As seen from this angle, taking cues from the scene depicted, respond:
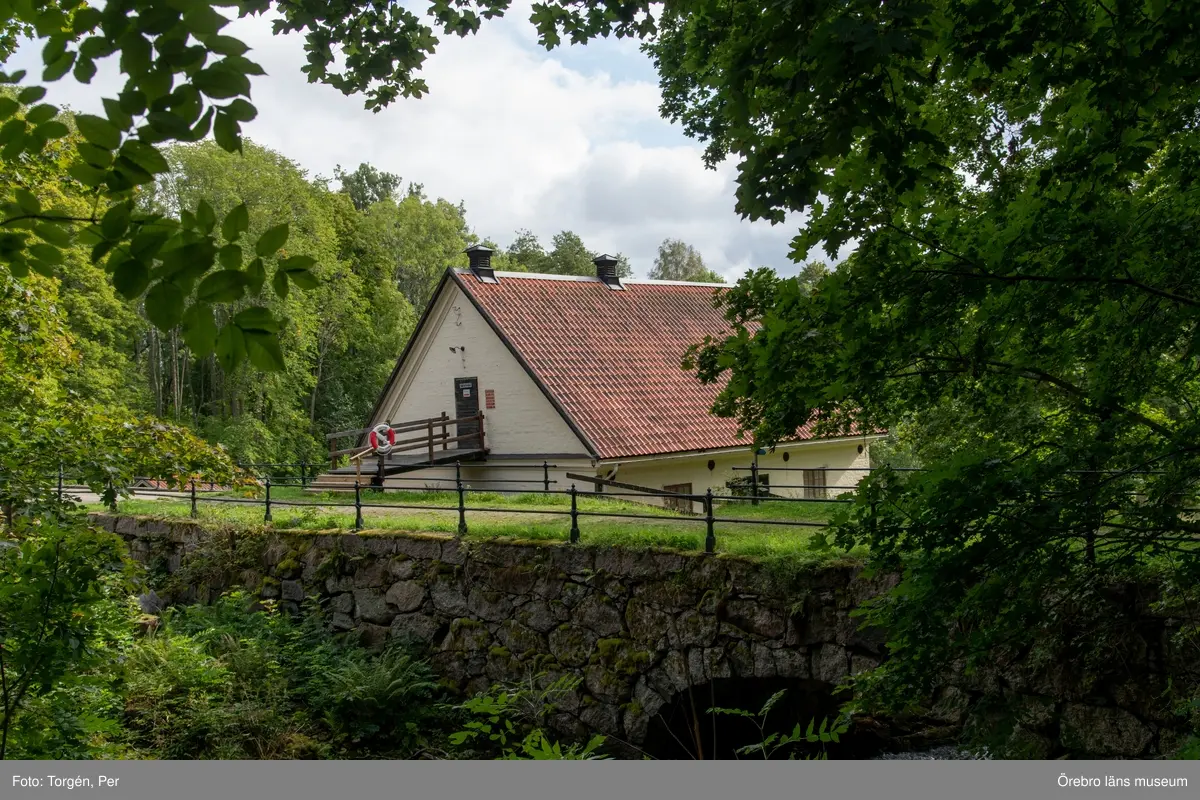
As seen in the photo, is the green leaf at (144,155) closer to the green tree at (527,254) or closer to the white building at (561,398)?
the white building at (561,398)

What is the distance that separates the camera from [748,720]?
960 cm

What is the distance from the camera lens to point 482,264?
20562 millimetres

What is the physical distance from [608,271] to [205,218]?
69.3ft

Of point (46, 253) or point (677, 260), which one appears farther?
point (677, 260)

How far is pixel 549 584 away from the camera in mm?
10414

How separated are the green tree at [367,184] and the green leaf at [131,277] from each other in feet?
172

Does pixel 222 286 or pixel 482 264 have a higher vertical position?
pixel 482 264

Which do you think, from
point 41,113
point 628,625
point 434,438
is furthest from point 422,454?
point 41,113

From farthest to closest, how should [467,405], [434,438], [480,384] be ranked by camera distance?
1. [434,438]
2. [467,405]
3. [480,384]

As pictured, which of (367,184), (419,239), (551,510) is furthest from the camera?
(367,184)

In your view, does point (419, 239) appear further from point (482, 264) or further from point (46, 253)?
point (46, 253)

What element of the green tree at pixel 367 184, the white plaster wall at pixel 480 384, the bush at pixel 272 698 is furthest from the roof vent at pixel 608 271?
the green tree at pixel 367 184

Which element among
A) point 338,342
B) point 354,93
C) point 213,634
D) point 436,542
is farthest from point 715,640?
point 338,342

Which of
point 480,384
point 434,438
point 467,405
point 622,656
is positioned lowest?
point 622,656
